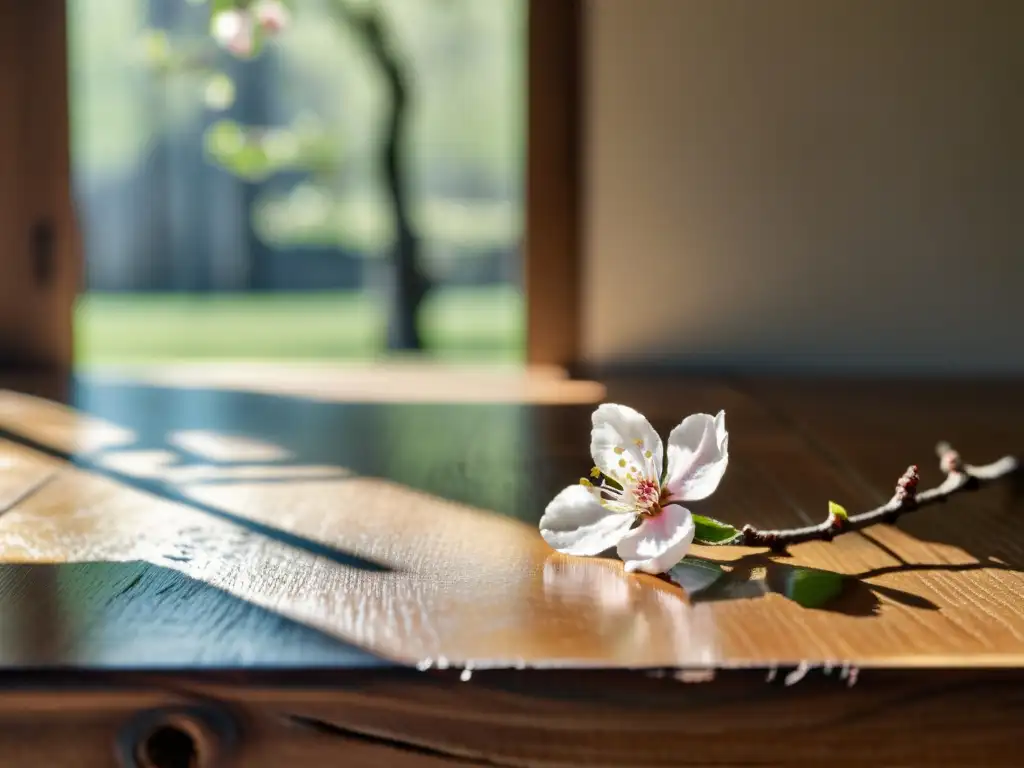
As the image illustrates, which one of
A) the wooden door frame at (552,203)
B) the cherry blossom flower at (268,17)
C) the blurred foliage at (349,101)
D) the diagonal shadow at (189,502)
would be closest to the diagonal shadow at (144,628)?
the diagonal shadow at (189,502)

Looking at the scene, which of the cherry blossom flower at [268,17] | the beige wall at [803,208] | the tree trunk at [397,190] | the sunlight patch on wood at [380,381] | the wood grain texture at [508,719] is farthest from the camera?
the tree trunk at [397,190]

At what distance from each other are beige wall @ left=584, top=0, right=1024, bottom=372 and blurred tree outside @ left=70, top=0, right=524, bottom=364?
1.09 feet

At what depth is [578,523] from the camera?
775 mm

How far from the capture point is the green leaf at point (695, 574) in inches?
29.6

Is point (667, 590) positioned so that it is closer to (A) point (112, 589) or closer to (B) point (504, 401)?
(A) point (112, 589)

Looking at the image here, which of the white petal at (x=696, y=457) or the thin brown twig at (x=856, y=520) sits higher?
the white petal at (x=696, y=457)

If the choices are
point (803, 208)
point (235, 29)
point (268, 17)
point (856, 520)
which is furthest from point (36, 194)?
point (856, 520)

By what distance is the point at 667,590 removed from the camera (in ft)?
2.44

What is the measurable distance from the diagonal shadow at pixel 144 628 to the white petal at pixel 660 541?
0.20 meters

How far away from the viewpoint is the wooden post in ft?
8.25

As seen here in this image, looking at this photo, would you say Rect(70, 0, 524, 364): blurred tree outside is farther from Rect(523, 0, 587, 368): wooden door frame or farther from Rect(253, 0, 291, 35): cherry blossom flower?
Rect(253, 0, 291, 35): cherry blossom flower

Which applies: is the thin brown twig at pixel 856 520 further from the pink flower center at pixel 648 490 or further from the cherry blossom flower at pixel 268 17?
the cherry blossom flower at pixel 268 17

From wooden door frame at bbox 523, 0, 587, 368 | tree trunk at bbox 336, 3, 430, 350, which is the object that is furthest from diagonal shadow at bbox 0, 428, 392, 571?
tree trunk at bbox 336, 3, 430, 350

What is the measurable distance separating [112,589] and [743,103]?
1.97 m
